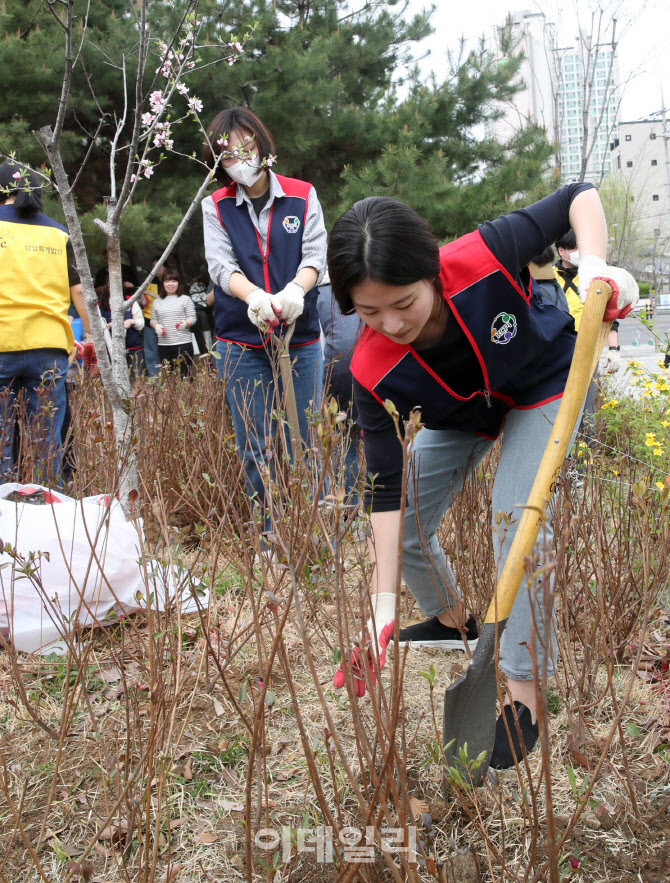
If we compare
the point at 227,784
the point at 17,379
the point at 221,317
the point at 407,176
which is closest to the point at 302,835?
the point at 227,784

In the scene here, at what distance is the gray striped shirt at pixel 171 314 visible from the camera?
7.03 m

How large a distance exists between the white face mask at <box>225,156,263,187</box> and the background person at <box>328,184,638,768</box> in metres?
1.26

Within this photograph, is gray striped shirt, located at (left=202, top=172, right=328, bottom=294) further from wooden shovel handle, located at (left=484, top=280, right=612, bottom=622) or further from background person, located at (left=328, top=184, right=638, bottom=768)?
wooden shovel handle, located at (left=484, top=280, right=612, bottom=622)

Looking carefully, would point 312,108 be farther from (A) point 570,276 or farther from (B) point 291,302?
(B) point 291,302

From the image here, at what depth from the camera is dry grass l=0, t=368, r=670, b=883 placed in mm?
1288

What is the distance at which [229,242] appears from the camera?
2.94m

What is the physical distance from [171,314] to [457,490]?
5.19 m

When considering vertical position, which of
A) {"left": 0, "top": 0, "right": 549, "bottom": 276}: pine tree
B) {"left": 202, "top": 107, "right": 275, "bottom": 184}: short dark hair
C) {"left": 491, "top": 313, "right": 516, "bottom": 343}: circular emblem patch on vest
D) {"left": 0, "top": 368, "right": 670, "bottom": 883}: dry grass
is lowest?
{"left": 0, "top": 368, "right": 670, "bottom": 883}: dry grass

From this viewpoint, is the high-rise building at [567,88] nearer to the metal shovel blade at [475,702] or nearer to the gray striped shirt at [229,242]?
the gray striped shirt at [229,242]

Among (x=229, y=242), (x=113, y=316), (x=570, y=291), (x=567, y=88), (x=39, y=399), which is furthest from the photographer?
(x=567, y=88)

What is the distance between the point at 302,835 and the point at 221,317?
2053mm

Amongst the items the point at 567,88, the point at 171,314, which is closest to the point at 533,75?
the point at 567,88

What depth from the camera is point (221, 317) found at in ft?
9.80

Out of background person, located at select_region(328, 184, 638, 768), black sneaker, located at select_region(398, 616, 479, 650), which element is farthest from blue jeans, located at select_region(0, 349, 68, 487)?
background person, located at select_region(328, 184, 638, 768)
